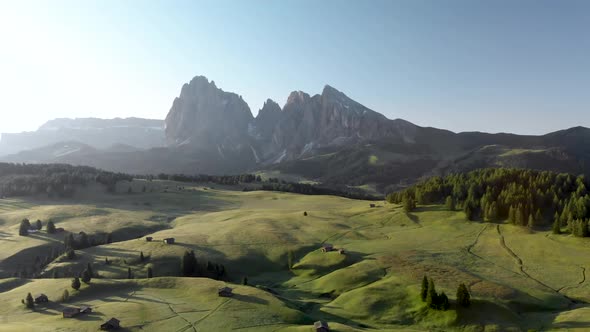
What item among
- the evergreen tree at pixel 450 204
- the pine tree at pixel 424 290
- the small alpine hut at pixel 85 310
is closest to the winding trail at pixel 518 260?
the evergreen tree at pixel 450 204

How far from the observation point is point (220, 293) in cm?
8250

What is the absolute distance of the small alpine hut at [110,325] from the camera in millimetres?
64438

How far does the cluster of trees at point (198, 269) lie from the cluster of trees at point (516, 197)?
80.6 meters

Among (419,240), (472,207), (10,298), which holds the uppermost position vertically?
(472,207)

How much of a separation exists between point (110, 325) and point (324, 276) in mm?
53078

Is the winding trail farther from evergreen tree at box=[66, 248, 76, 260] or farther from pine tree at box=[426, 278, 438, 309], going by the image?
evergreen tree at box=[66, 248, 76, 260]

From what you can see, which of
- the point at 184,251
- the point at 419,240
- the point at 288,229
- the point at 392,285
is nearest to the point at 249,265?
the point at 184,251

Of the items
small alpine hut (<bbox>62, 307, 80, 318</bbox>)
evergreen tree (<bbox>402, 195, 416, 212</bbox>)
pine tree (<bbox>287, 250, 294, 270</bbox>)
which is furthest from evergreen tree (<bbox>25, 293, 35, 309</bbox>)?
evergreen tree (<bbox>402, 195, 416, 212</bbox>)

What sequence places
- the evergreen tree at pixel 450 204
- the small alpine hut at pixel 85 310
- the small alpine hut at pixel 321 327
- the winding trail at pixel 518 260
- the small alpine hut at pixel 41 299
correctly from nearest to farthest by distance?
the small alpine hut at pixel 321 327 < the small alpine hut at pixel 85 310 < the small alpine hut at pixel 41 299 < the winding trail at pixel 518 260 < the evergreen tree at pixel 450 204

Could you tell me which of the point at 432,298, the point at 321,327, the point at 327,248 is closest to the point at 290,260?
the point at 327,248

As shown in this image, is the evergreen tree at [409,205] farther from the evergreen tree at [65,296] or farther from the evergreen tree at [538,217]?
the evergreen tree at [65,296]

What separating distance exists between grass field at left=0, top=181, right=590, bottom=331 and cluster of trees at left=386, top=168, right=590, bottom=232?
5.67m

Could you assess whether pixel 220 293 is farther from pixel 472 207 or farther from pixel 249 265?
pixel 472 207

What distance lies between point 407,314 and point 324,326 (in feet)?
70.7
